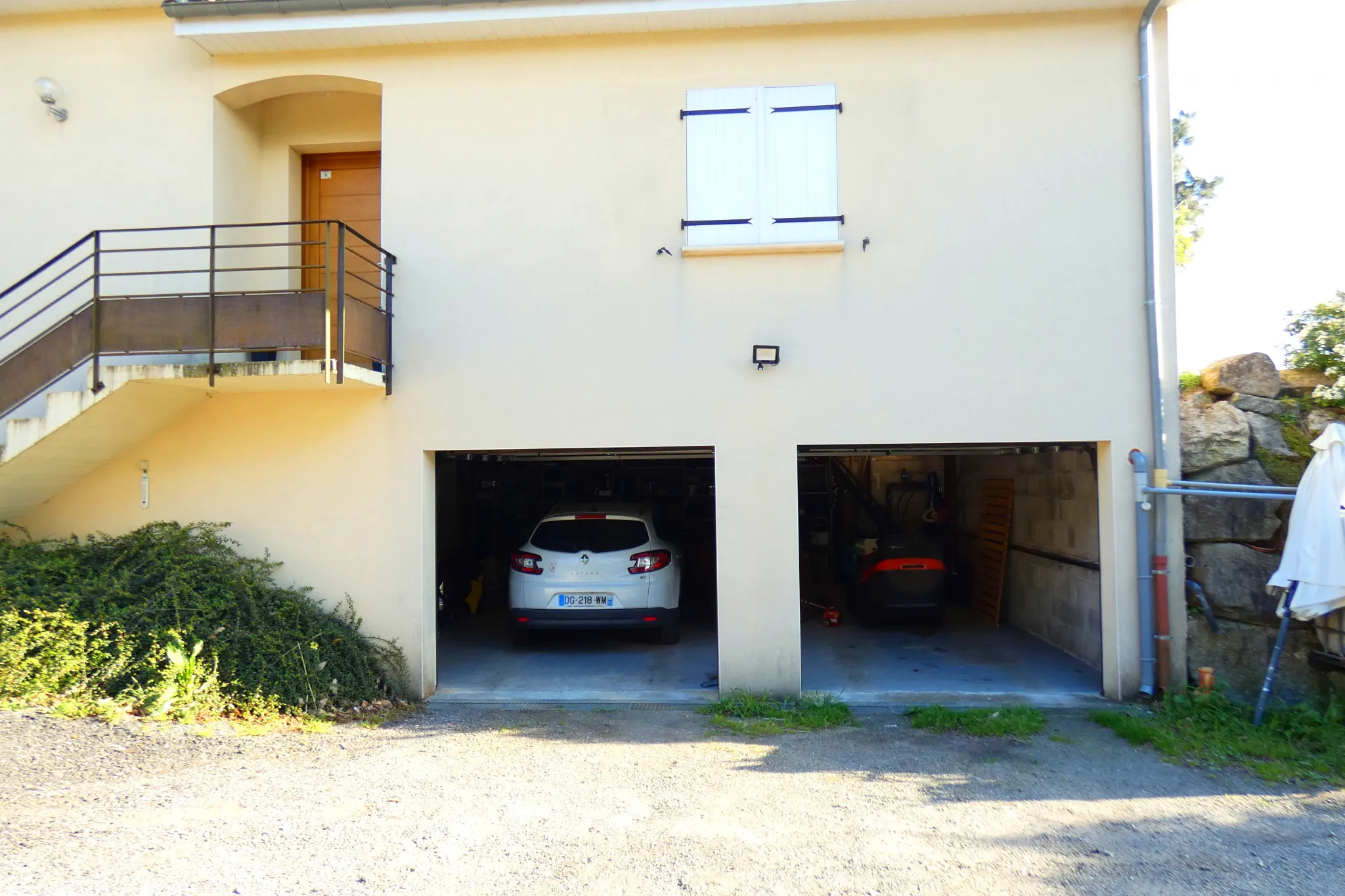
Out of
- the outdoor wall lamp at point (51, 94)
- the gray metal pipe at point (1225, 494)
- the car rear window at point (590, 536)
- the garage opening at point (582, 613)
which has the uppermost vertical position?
the outdoor wall lamp at point (51, 94)

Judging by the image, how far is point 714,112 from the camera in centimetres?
684

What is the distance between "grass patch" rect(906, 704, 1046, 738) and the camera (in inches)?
230

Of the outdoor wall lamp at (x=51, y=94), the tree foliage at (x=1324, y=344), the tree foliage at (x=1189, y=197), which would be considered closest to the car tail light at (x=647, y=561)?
the tree foliage at (x=1324, y=344)

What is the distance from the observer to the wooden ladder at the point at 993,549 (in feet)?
32.6

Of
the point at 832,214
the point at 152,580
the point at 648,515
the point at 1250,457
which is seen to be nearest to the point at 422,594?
the point at 152,580

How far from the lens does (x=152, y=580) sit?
20.9ft

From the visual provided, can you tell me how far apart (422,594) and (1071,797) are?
16.2 ft

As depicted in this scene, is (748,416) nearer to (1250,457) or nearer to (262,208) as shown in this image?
(1250,457)

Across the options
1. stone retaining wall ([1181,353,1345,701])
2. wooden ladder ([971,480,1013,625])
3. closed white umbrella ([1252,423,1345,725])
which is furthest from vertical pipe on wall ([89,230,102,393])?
wooden ladder ([971,480,1013,625])

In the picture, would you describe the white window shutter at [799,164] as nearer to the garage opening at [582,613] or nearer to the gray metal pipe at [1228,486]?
the garage opening at [582,613]

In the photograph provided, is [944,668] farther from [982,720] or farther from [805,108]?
[805,108]

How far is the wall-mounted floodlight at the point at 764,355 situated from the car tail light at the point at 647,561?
2469mm

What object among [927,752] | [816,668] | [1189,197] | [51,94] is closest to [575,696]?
[816,668]

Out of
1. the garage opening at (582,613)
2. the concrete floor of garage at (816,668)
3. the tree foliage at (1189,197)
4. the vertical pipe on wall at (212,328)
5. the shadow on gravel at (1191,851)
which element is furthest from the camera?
the tree foliage at (1189,197)
